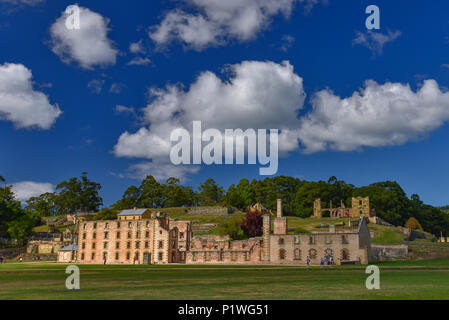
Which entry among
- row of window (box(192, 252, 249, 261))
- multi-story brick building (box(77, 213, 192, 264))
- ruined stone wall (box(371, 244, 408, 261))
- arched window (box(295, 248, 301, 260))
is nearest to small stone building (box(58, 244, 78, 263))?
multi-story brick building (box(77, 213, 192, 264))

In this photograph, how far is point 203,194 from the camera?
166m

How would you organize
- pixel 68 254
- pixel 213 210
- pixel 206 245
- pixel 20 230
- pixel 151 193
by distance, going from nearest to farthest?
pixel 206 245 < pixel 68 254 < pixel 20 230 < pixel 213 210 < pixel 151 193

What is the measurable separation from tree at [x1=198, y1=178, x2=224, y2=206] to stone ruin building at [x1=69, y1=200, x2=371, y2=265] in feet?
270

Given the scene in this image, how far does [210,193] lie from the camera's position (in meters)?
166

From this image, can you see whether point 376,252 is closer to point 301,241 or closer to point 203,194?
point 301,241

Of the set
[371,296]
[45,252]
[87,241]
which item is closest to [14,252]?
[45,252]

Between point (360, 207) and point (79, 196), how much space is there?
103 meters

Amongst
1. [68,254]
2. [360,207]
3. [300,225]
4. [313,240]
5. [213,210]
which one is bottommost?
[68,254]

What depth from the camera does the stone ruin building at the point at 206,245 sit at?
59.7 m

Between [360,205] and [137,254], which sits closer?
[137,254]

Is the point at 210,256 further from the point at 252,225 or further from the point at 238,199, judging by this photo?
the point at 238,199

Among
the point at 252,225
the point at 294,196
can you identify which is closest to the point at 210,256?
the point at 252,225

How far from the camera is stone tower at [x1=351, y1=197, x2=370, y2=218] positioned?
364ft
